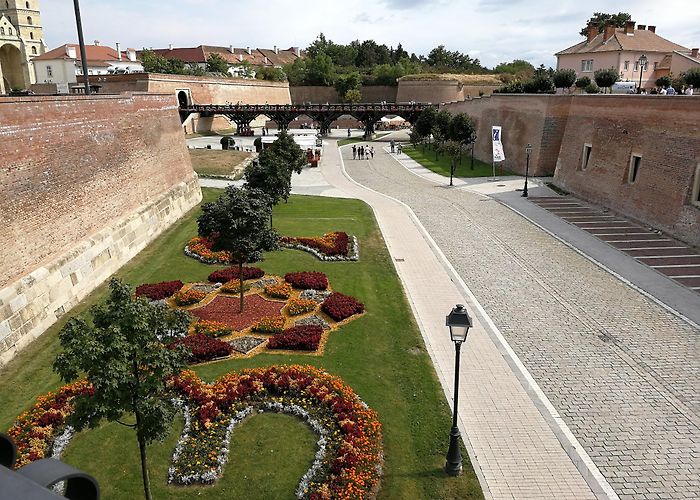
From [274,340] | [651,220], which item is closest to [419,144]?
[651,220]

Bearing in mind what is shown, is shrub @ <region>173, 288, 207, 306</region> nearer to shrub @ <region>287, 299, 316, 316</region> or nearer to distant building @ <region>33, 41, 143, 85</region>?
shrub @ <region>287, 299, 316, 316</region>

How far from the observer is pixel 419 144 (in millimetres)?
56062

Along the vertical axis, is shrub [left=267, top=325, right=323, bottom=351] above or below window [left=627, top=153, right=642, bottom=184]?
below

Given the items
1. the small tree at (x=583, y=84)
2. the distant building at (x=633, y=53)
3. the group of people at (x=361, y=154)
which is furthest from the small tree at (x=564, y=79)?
the group of people at (x=361, y=154)

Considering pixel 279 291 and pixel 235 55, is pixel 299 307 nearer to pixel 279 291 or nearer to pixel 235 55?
pixel 279 291

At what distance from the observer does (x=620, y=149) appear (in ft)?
86.1

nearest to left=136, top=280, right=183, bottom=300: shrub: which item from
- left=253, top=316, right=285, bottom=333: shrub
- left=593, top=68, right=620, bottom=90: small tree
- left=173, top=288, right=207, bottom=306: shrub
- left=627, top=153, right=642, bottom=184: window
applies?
left=173, top=288, right=207, bottom=306: shrub

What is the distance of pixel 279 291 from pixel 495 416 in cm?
774

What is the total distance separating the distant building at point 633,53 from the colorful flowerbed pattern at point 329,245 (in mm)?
39393

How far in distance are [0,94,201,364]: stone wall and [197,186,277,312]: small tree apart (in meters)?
4.17

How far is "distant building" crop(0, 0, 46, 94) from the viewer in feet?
233

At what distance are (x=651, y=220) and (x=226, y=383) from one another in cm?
1984

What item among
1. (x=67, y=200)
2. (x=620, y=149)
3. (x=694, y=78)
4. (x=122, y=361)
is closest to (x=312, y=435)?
(x=122, y=361)

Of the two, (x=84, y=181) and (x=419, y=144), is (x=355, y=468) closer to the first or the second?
(x=84, y=181)
